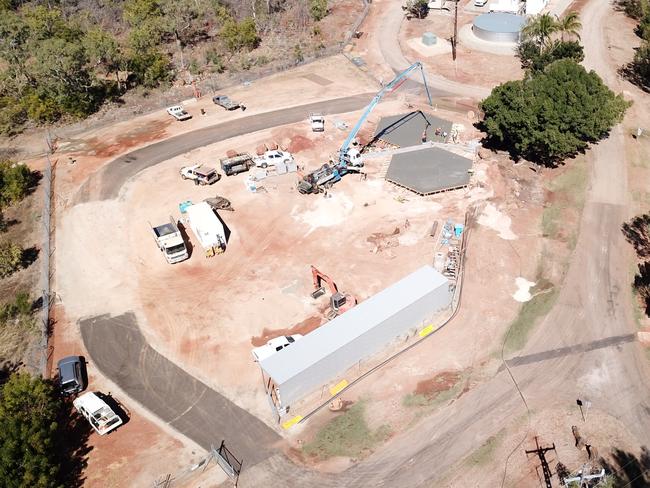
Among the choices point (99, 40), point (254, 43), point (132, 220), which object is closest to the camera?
point (132, 220)

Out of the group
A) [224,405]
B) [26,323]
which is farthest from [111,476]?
[26,323]

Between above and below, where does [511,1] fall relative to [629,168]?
above

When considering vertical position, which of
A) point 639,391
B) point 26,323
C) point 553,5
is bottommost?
point 639,391

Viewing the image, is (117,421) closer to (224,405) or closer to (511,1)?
(224,405)

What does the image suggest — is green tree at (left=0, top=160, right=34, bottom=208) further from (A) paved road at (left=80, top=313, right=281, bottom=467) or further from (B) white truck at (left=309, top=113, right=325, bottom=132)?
(B) white truck at (left=309, top=113, right=325, bottom=132)

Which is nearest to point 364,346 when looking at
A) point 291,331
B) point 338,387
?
point 338,387

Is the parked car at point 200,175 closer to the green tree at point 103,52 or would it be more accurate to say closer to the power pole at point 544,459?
the green tree at point 103,52

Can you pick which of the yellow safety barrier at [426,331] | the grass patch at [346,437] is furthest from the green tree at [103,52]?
the grass patch at [346,437]

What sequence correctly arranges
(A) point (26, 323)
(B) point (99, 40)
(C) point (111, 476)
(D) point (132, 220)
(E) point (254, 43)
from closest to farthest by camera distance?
1. (C) point (111, 476)
2. (A) point (26, 323)
3. (D) point (132, 220)
4. (B) point (99, 40)
5. (E) point (254, 43)

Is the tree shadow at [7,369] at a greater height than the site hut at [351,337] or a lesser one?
lesser
